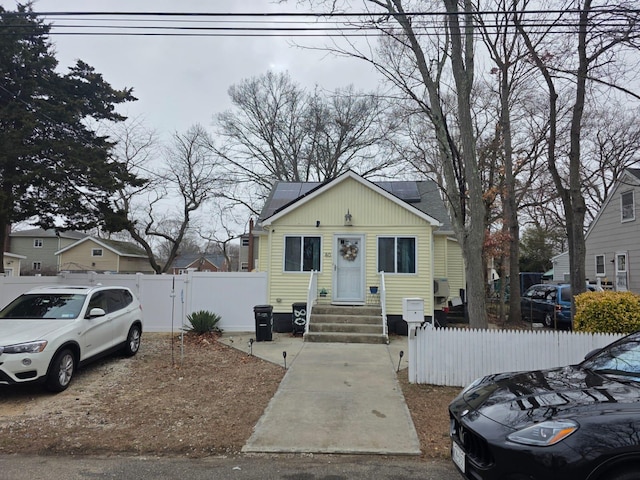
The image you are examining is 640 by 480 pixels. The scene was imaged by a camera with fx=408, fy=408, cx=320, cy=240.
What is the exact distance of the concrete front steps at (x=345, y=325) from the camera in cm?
1033

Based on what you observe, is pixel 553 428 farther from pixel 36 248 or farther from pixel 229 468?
pixel 36 248

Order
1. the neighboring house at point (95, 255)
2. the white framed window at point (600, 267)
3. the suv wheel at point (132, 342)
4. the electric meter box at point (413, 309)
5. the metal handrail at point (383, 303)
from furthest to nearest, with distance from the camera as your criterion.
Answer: the neighboring house at point (95, 255) < the white framed window at point (600, 267) < the metal handrail at point (383, 303) < the suv wheel at point (132, 342) < the electric meter box at point (413, 309)

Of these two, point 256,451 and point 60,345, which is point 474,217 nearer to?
point 256,451

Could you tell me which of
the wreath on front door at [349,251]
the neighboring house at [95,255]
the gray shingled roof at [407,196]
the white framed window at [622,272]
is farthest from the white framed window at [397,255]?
the neighboring house at [95,255]

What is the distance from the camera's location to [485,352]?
6.65 m

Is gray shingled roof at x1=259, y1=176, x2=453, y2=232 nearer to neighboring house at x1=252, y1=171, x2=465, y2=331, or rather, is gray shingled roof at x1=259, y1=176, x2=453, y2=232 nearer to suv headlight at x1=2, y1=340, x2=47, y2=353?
neighboring house at x1=252, y1=171, x2=465, y2=331

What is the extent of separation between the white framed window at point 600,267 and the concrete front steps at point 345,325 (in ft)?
47.6

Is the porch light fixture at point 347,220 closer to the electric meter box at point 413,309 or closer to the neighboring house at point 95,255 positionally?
the electric meter box at point 413,309

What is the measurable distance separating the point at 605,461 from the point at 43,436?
5.35 metres

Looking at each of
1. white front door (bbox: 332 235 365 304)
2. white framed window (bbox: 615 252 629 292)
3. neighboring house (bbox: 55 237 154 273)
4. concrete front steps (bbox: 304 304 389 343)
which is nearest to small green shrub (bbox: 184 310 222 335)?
concrete front steps (bbox: 304 304 389 343)

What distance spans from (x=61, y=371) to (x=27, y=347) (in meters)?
0.69

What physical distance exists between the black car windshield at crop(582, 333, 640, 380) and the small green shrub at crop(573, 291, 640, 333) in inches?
146

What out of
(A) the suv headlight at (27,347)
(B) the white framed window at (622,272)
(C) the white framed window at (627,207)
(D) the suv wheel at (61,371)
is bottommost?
(D) the suv wheel at (61,371)

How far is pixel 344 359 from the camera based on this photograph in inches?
330
